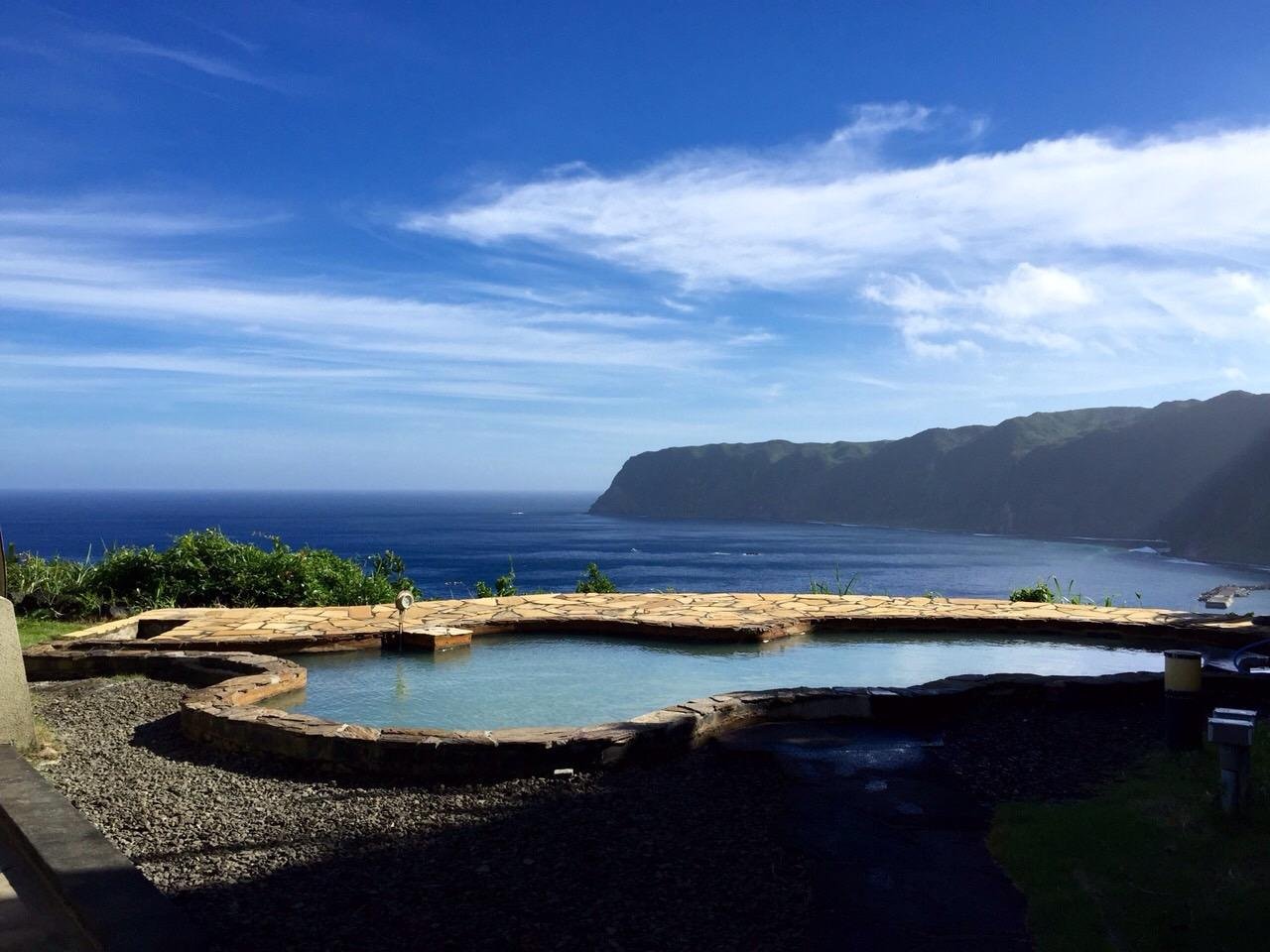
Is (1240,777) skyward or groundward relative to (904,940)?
skyward

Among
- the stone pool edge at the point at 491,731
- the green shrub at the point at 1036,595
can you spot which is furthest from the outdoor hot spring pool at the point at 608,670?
the green shrub at the point at 1036,595

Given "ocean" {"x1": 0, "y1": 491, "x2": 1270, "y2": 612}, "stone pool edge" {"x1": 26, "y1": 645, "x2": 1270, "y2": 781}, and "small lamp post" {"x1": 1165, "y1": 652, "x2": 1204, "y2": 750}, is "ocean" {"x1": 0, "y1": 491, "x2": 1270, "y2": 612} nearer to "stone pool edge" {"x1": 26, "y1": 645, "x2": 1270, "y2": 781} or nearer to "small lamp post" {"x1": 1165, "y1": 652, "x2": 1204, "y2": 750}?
"stone pool edge" {"x1": 26, "y1": 645, "x2": 1270, "y2": 781}

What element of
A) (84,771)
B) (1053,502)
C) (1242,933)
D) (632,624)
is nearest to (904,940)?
(1242,933)

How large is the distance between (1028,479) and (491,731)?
124302mm

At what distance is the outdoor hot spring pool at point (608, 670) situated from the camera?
714cm

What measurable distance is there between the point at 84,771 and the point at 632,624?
5.74 meters

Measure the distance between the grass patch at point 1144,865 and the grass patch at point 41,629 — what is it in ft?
29.7

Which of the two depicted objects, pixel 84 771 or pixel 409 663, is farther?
pixel 409 663

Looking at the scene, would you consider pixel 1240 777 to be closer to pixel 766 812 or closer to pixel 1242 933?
pixel 1242 933

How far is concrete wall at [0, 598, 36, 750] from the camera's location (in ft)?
17.5

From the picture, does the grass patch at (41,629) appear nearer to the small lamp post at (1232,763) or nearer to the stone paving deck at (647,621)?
the stone paving deck at (647,621)

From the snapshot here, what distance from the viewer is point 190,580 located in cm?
1252

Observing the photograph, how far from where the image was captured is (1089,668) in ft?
29.6

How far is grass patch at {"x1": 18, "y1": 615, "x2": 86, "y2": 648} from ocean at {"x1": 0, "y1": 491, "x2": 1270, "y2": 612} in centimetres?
3189
